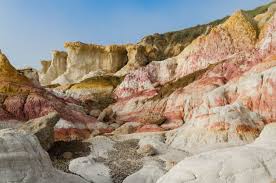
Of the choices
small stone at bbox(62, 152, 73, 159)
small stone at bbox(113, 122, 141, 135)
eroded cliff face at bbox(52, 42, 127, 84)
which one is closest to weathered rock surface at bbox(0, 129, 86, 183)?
small stone at bbox(62, 152, 73, 159)

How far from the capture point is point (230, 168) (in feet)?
51.8

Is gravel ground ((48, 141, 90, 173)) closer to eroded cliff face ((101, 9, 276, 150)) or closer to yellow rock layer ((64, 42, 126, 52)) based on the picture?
eroded cliff face ((101, 9, 276, 150))

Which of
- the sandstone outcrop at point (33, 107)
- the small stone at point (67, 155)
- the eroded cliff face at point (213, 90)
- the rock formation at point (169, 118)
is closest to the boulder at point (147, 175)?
the rock formation at point (169, 118)

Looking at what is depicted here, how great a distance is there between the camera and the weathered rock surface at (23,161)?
61.5 ft

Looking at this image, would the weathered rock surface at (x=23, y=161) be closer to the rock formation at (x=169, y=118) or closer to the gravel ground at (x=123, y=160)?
the rock formation at (x=169, y=118)

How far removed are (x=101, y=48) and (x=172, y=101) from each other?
53801 millimetres

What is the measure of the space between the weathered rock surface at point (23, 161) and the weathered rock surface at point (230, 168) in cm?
522

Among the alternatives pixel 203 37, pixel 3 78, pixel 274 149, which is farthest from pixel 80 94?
pixel 274 149

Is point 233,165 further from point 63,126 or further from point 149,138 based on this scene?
point 63,126

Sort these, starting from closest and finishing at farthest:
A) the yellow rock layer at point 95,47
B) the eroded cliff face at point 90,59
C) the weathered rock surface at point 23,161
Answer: the weathered rock surface at point 23,161
the eroded cliff face at point 90,59
the yellow rock layer at point 95,47

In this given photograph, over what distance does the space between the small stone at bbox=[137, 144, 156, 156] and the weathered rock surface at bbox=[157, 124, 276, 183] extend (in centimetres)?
1666

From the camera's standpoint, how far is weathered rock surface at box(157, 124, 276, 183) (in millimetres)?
15453

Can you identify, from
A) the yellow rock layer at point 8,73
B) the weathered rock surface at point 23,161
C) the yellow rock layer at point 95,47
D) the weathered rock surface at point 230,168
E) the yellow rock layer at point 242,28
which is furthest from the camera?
the yellow rock layer at point 95,47

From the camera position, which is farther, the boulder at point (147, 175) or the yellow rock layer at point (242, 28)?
the yellow rock layer at point (242, 28)
